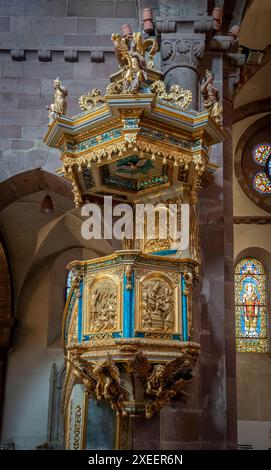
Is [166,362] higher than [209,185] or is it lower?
lower

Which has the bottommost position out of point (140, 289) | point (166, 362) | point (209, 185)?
point (166, 362)

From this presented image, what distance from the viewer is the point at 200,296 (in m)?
8.50

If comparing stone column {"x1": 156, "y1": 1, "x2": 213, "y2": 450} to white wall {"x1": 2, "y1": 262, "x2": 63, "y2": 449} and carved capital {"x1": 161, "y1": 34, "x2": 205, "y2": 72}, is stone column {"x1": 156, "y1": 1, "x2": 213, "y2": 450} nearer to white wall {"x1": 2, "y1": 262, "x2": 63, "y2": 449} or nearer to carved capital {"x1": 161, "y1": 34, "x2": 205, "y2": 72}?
carved capital {"x1": 161, "y1": 34, "x2": 205, "y2": 72}

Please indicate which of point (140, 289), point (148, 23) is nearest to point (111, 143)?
point (140, 289)

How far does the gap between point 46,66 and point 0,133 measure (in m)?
1.31

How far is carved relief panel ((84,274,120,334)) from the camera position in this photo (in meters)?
6.76

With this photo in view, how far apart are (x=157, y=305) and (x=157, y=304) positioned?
0.01 metres

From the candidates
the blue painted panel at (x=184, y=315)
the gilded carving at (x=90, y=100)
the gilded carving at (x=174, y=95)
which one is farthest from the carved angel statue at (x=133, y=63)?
the blue painted panel at (x=184, y=315)

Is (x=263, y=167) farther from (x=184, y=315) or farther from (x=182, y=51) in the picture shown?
(x=184, y=315)

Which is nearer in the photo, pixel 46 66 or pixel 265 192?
pixel 46 66

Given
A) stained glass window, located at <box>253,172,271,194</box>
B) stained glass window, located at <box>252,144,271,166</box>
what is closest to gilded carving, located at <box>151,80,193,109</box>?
stained glass window, located at <box>253,172,271,194</box>
